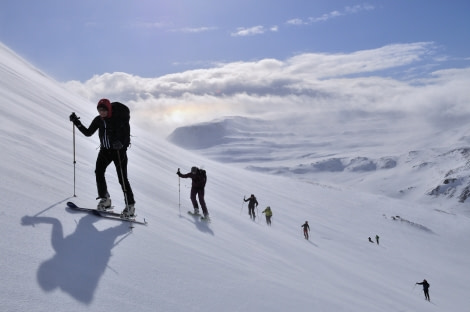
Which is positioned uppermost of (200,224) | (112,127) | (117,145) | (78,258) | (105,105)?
(105,105)

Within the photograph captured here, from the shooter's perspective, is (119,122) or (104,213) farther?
(119,122)

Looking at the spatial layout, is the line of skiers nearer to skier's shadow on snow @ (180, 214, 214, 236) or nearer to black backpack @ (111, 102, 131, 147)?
black backpack @ (111, 102, 131, 147)

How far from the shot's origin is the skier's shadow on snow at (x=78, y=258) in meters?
4.07

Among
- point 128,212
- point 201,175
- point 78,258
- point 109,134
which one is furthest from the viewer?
point 201,175

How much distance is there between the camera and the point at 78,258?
15.6 ft

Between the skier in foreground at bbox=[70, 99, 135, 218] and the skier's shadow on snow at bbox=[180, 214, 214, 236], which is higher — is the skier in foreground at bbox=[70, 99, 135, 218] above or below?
above

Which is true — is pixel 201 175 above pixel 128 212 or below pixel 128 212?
above

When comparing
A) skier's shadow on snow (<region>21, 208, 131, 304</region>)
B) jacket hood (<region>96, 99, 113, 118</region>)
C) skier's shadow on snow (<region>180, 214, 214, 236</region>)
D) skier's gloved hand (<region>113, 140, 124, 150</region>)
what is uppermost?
jacket hood (<region>96, 99, 113, 118</region>)

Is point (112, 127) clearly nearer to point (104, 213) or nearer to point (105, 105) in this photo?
point (105, 105)

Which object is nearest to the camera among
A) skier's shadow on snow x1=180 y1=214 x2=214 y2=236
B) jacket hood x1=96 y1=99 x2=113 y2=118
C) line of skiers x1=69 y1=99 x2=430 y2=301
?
jacket hood x1=96 y1=99 x2=113 y2=118

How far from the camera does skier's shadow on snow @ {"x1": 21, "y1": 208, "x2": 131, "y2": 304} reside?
407cm

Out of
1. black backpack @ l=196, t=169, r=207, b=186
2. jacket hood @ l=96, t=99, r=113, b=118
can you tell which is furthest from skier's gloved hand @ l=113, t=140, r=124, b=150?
black backpack @ l=196, t=169, r=207, b=186

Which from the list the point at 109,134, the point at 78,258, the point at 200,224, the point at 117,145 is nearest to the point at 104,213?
the point at 117,145

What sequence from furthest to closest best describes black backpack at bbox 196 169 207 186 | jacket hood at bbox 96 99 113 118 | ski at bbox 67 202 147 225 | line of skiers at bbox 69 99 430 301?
black backpack at bbox 196 169 207 186 < line of skiers at bbox 69 99 430 301 < jacket hood at bbox 96 99 113 118 < ski at bbox 67 202 147 225
